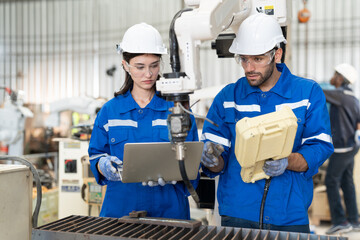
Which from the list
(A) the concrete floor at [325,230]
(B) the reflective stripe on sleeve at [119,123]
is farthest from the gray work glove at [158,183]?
(A) the concrete floor at [325,230]

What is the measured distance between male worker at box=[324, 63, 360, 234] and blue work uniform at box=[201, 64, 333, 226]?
2.81 m

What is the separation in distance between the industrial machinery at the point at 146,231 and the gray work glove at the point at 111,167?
0.24 metres

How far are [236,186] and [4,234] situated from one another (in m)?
0.85

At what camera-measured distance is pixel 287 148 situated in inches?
52.3

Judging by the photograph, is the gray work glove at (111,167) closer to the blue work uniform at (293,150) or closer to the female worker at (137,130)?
the female worker at (137,130)

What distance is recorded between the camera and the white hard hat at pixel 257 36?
1.50m

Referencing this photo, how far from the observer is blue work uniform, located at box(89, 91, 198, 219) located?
1623mm

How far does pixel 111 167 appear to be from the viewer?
151cm

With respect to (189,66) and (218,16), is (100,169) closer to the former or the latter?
(189,66)

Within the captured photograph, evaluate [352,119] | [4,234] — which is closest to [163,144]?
[4,234]

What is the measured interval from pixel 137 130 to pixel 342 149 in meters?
3.10

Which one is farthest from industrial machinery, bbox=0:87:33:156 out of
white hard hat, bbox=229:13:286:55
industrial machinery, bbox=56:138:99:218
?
white hard hat, bbox=229:13:286:55

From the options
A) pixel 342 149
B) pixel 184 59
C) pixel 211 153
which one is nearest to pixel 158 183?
pixel 211 153

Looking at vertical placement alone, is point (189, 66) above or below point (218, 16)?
below
